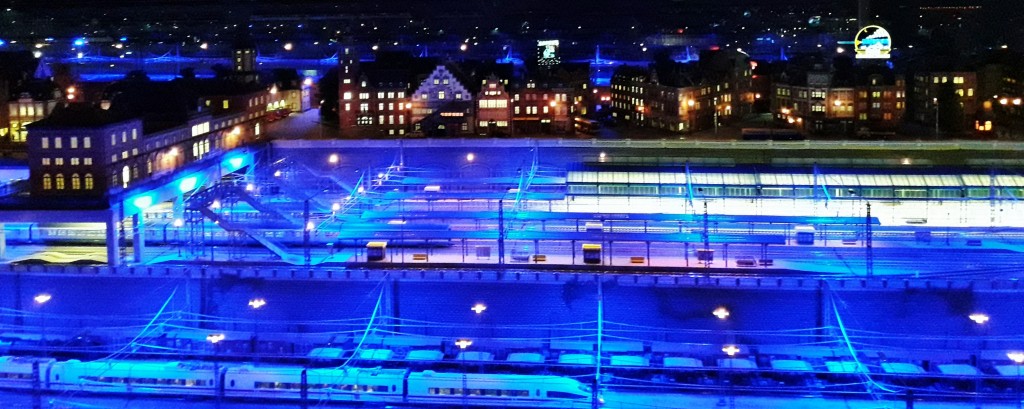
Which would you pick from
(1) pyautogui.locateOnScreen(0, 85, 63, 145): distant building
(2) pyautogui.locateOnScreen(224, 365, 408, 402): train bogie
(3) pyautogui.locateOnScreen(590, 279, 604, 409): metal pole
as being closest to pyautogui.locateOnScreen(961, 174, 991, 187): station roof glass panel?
(3) pyautogui.locateOnScreen(590, 279, 604, 409): metal pole

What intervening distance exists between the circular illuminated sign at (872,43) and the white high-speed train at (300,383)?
413 inches

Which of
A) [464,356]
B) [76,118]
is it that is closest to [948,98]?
[464,356]

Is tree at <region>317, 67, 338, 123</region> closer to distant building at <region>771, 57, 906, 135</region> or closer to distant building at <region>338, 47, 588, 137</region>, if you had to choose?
distant building at <region>338, 47, 588, 137</region>

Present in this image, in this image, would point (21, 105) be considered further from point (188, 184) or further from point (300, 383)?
point (300, 383)

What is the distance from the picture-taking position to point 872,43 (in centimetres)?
1580

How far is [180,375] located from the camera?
23.2 feet

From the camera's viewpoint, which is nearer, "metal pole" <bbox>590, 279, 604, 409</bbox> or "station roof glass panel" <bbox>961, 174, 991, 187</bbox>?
"metal pole" <bbox>590, 279, 604, 409</bbox>

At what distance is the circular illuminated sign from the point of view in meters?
15.8

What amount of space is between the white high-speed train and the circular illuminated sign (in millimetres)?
10479

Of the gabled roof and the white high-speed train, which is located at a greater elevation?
the gabled roof

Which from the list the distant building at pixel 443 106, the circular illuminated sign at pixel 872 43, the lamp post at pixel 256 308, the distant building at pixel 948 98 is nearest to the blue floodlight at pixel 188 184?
the lamp post at pixel 256 308

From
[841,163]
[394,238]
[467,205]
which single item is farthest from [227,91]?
[841,163]

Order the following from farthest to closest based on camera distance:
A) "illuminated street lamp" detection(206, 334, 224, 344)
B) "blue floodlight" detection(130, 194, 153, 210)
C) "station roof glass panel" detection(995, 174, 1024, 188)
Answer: "station roof glass panel" detection(995, 174, 1024, 188)
"blue floodlight" detection(130, 194, 153, 210)
"illuminated street lamp" detection(206, 334, 224, 344)

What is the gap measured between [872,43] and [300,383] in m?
11.3
